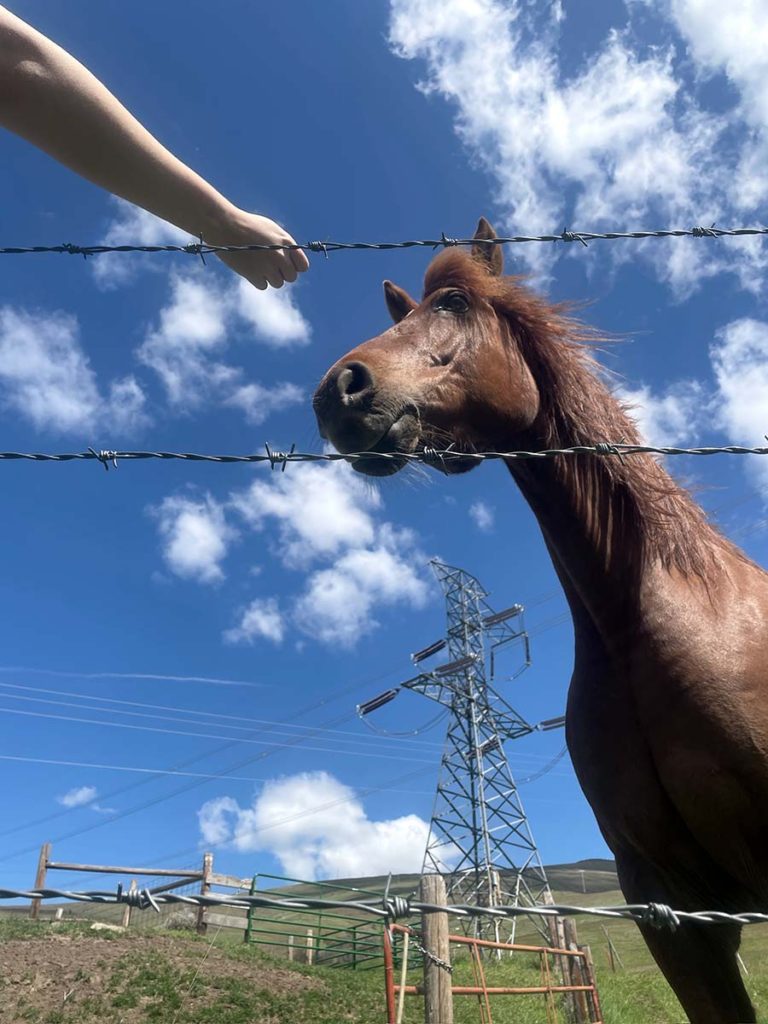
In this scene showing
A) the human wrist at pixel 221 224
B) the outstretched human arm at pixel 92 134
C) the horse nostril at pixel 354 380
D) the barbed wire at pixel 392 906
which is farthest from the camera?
the horse nostril at pixel 354 380

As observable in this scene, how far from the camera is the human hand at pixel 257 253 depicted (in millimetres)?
1830

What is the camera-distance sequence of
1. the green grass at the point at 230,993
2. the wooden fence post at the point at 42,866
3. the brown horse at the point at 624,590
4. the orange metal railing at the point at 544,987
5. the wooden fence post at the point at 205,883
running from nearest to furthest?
the brown horse at the point at 624,590
the orange metal railing at the point at 544,987
the green grass at the point at 230,993
the wooden fence post at the point at 205,883
the wooden fence post at the point at 42,866

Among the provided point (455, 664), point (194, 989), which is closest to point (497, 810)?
point (455, 664)

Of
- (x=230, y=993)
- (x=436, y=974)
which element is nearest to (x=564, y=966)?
(x=230, y=993)

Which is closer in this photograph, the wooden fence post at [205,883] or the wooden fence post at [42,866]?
the wooden fence post at [205,883]

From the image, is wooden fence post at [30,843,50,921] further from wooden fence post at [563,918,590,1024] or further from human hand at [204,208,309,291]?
human hand at [204,208,309,291]

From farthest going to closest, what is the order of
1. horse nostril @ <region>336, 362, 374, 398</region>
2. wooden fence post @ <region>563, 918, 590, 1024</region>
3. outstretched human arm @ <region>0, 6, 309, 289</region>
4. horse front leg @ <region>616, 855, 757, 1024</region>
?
wooden fence post @ <region>563, 918, 590, 1024</region>, horse nostril @ <region>336, 362, 374, 398</region>, horse front leg @ <region>616, 855, 757, 1024</region>, outstretched human arm @ <region>0, 6, 309, 289</region>

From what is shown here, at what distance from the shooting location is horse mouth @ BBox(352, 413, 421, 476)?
239 cm

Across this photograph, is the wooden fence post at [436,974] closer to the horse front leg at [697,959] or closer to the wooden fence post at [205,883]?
the horse front leg at [697,959]

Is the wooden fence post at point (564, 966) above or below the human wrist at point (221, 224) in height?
below

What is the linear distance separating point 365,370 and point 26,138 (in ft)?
3.92

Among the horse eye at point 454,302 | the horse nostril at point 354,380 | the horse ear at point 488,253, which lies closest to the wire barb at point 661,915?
the horse nostril at point 354,380

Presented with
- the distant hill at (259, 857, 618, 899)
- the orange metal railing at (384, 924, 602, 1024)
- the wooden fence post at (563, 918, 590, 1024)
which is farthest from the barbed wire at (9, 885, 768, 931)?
the distant hill at (259, 857, 618, 899)

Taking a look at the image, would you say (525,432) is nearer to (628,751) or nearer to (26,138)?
(628,751)
